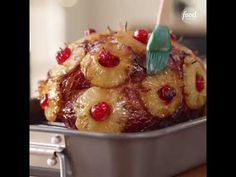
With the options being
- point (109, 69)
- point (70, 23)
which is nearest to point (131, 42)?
point (109, 69)

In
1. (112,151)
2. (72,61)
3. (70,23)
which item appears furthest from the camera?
(70,23)

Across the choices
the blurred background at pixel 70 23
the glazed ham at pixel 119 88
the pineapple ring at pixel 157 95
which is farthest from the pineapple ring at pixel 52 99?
the blurred background at pixel 70 23

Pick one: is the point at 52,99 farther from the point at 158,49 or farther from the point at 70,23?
the point at 70,23

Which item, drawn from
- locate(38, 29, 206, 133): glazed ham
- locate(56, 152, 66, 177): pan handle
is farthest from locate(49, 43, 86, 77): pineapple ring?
locate(56, 152, 66, 177): pan handle

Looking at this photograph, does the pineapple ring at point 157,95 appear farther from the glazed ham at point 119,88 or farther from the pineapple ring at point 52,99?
the pineapple ring at point 52,99

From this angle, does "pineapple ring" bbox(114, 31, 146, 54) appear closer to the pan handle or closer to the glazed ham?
the glazed ham

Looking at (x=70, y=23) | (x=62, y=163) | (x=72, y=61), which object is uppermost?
(x=70, y=23)
